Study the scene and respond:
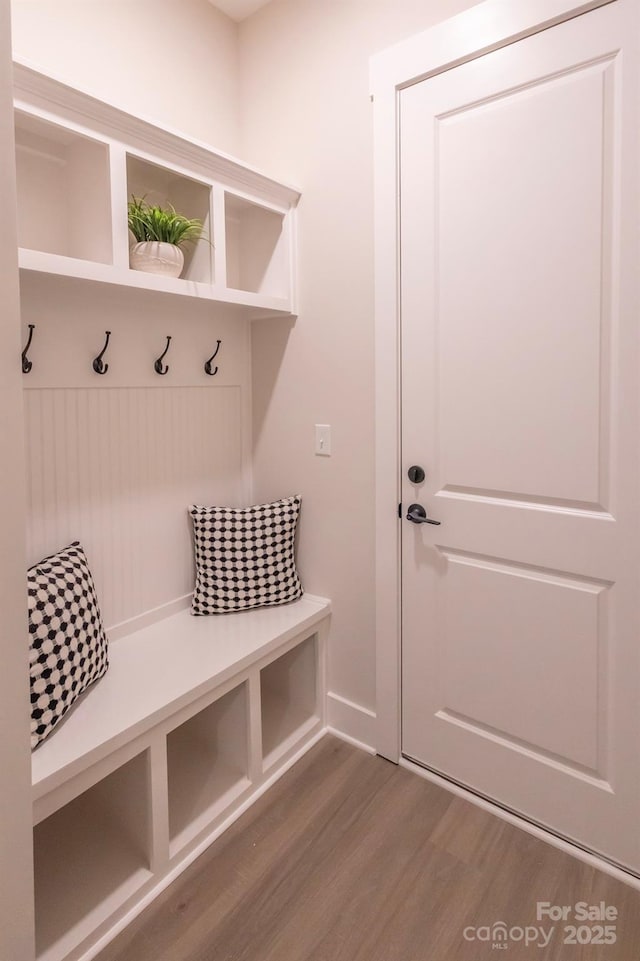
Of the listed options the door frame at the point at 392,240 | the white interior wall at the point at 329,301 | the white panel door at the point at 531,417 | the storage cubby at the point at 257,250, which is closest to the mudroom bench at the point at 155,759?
the white interior wall at the point at 329,301

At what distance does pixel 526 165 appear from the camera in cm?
148

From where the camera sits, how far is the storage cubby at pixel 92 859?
52.2 inches

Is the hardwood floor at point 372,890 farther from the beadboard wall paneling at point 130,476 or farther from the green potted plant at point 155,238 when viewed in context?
the green potted plant at point 155,238

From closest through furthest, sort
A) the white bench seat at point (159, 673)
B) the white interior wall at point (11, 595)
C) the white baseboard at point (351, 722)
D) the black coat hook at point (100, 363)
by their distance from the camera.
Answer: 1. the white interior wall at point (11, 595)
2. the white bench seat at point (159, 673)
3. the black coat hook at point (100, 363)
4. the white baseboard at point (351, 722)

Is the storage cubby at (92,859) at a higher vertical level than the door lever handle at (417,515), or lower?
lower

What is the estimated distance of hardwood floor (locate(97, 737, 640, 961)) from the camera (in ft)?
4.29

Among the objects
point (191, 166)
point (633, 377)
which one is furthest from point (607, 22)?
point (191, 166)

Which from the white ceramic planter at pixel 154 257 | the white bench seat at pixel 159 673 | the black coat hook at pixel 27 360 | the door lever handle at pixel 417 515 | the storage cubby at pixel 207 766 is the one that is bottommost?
the storage cubby at pixel 207 766

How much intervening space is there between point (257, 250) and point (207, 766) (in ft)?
6.07

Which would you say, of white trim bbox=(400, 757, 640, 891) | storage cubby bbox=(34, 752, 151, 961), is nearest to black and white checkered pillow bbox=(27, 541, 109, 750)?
storage cubby bbox=(34, 752, 151, 961)

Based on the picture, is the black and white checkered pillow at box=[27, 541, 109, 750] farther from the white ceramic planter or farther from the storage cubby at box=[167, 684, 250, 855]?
the white ceramic planter

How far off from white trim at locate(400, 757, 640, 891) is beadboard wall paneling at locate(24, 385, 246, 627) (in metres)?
1.05

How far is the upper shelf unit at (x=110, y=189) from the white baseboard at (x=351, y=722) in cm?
146

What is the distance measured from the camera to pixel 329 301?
1964 mm
